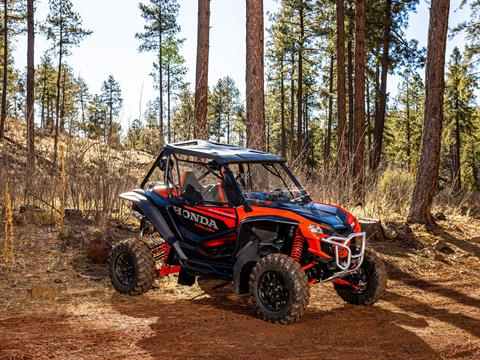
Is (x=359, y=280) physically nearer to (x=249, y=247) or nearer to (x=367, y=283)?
(x=367, y=283)

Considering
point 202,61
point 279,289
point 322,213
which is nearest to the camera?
point 279,289

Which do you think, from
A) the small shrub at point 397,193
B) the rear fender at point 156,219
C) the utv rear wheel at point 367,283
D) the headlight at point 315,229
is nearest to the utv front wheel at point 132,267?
the rear fender at point 156,219

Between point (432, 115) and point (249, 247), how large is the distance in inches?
297

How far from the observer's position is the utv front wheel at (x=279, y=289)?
18.3 feet

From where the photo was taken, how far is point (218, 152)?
650cm

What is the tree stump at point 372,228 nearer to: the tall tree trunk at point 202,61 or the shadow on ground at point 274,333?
the shadow on ground at point 274,333

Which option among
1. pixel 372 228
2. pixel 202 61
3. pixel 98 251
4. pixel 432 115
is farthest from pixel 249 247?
pixel 202 61

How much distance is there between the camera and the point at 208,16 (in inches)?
592

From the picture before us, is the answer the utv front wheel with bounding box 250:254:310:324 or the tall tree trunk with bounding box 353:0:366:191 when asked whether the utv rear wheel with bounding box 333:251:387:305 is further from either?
the tall tree trunk with bounding box 353:0:366:191

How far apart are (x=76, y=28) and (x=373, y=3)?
22.7 metres

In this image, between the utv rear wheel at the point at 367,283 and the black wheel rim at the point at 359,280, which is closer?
the utv rear wheel at the point at 367,283

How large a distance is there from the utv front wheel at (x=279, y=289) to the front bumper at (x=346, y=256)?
1.38 feet

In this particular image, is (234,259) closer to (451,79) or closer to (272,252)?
(272,252)

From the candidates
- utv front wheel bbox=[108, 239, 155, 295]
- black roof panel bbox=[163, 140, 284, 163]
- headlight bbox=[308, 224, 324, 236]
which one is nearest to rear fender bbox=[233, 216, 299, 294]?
headlight bbox=[308, 224, 324, 236]
